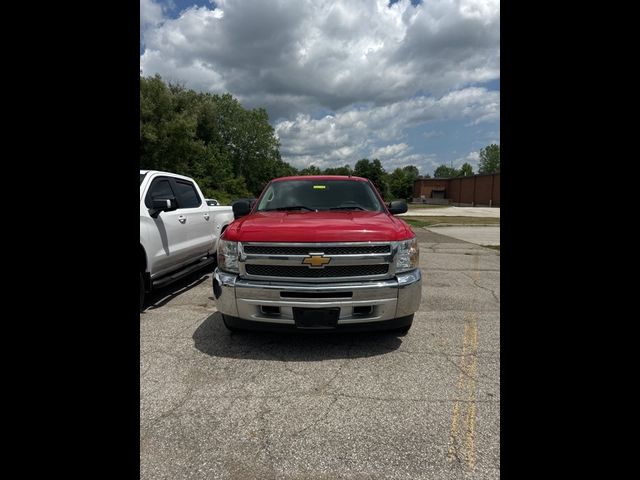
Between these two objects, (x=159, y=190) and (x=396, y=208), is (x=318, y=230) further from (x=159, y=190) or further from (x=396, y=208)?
(x=159, y=190)

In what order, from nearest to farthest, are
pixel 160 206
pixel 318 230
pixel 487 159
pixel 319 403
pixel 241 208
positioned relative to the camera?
pixel 319 403 → pixel 318 230 → pixel 160 206 → pixel 241 208 → pixel 487 159

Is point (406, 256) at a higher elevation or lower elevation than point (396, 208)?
lower

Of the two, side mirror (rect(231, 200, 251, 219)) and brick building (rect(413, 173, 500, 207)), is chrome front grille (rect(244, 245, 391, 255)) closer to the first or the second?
side mirror (rect(231, 200, 251, 219))

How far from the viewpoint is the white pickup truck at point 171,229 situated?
14.3ft

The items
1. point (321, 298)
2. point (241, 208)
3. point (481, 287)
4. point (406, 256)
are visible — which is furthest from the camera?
point (481, 287)

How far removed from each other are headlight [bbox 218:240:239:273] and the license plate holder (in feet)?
2.40

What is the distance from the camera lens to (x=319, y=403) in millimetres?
2518

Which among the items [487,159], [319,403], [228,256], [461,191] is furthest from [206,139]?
[487,159]

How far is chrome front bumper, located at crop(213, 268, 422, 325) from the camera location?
3.06 meters

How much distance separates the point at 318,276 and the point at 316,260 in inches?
6.0

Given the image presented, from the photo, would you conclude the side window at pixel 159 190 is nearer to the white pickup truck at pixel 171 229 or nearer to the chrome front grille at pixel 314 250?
the white pickup truck at pixel 171 229
